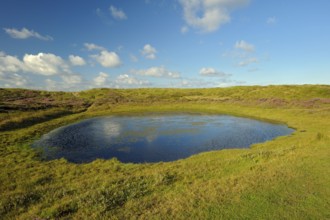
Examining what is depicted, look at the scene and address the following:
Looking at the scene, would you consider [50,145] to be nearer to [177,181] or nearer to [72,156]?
[72,156]

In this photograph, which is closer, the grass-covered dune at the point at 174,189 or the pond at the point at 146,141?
the grass-covered dune at the point at 174,189

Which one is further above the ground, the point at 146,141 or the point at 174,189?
the point at 174,189

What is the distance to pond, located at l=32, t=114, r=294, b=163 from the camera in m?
33.2

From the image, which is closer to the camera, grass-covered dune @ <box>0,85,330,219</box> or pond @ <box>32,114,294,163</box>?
grass-covered dune @ <box>0,85,330,219</box>

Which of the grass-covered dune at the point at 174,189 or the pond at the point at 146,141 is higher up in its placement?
the grass-covered dune at the point at 174,189

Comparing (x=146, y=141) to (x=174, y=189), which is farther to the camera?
(x=146, y=141)

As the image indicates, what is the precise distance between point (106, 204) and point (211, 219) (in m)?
5.93

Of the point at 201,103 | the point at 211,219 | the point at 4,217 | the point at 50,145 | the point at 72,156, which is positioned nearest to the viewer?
the point at 211,219

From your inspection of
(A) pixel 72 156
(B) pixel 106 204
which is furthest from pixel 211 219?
(A) pixel 72 156

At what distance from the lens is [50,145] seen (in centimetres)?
3853

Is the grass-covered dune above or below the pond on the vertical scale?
above

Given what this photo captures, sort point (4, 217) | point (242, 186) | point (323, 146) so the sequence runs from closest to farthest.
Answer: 1. point (4, 217)
2. point (242, 186)
3. point (323, 146)

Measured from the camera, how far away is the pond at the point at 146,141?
109ft

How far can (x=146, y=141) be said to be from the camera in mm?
41125
